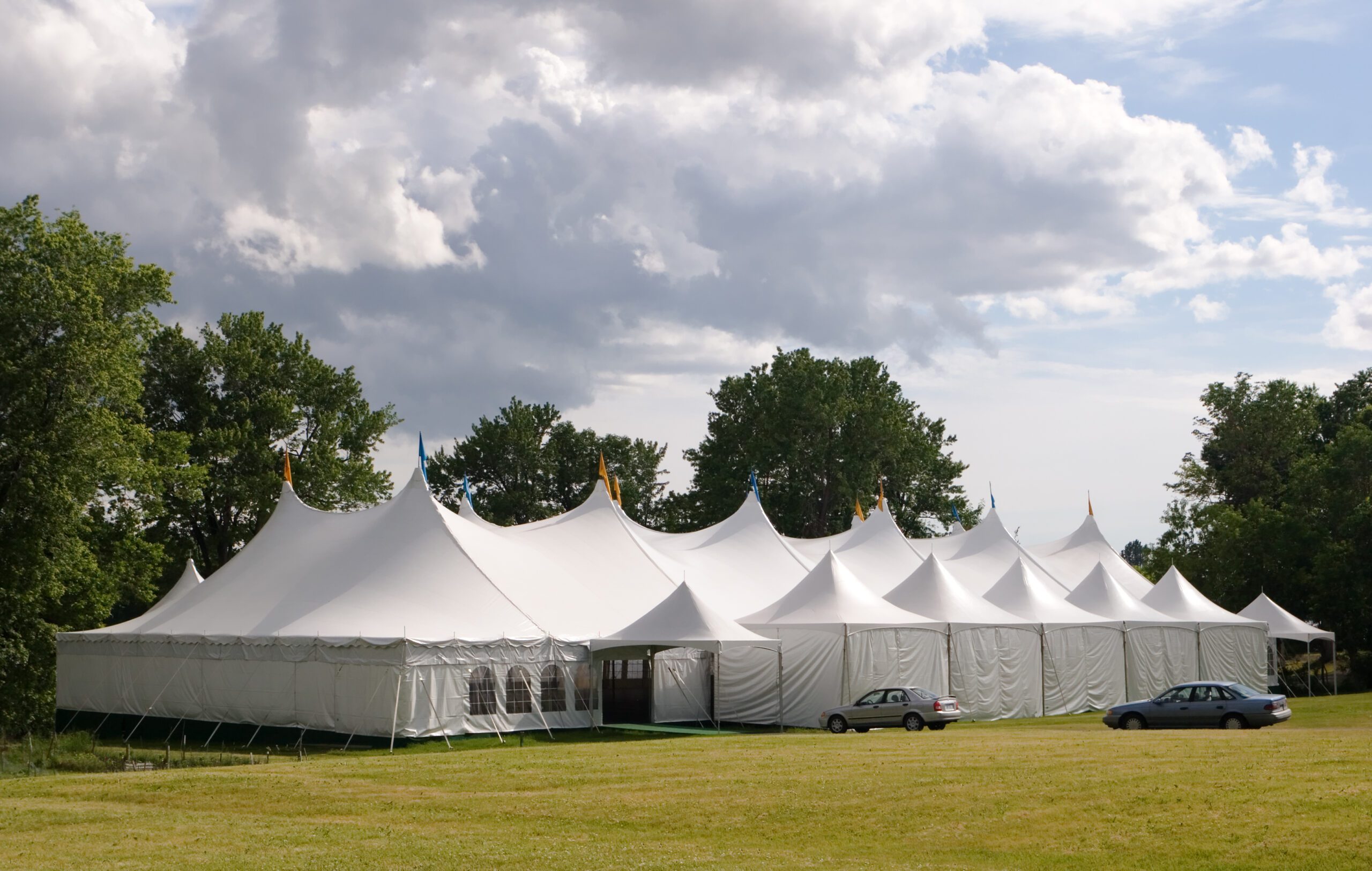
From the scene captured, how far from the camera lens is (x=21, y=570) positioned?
104 feet

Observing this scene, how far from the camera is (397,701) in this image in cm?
2525

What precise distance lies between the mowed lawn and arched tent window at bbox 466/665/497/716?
441cm

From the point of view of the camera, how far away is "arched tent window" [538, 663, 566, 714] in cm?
2794

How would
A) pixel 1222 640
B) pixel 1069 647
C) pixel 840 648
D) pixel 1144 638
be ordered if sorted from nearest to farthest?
1. pixel 840 648
2. pixel 1069 647
3. pixel 1144 638
4. pixel 1222 640

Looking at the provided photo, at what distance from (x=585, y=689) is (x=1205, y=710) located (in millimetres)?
12590

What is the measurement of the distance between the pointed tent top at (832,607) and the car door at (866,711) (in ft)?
7.11

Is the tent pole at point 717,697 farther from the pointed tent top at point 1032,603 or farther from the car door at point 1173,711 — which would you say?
the car door at point 1173,711

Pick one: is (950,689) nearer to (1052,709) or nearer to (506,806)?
(1052,709)

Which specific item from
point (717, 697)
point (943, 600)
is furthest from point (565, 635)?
point (943, 600)

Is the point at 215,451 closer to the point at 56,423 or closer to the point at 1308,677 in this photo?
the point at 56,423

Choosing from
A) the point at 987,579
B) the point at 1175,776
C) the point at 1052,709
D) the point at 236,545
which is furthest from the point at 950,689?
the point at 236,545

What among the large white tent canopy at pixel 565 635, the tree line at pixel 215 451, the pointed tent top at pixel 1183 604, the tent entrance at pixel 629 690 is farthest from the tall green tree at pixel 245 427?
the pointed tent top at pixel 1183 604

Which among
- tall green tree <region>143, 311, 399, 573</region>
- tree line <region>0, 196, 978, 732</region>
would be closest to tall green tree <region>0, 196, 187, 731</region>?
tree line <region>0, 196, 978, 732</region>

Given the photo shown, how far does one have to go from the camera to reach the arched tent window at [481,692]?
26.6 metres
